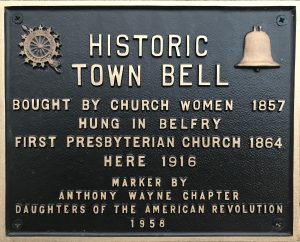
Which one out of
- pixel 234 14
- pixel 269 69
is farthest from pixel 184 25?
pixel 269 69

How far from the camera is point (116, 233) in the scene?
2625mm

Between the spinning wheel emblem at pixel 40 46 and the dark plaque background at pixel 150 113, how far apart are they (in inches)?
1.8

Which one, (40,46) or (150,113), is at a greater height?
(40,46)

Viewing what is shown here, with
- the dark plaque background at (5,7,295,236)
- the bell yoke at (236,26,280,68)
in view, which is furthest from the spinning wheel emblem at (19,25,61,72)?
the bell yoke at (236,26,280,68)

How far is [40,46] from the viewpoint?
8.43 ft

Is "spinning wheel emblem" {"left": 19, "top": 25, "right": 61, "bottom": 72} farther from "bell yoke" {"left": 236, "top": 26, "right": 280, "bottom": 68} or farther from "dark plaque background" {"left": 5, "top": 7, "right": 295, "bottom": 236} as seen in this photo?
"bell yoke" {"left": 236, "top": 26, "right": 280, "bottom": 68}

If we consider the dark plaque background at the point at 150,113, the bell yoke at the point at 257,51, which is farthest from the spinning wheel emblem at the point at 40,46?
the bell yoke at the point at 257,51

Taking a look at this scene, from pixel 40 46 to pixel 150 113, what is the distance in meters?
0.80

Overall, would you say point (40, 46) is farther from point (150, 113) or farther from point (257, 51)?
point (257, 51)

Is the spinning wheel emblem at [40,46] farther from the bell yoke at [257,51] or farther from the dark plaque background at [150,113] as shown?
the bell yoke at [257,51]

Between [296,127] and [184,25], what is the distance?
37.3 inches

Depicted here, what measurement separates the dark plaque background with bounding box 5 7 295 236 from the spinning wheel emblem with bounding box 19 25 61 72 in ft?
0.15

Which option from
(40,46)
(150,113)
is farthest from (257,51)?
(40,46)

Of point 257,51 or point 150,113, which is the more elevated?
point 257,51
